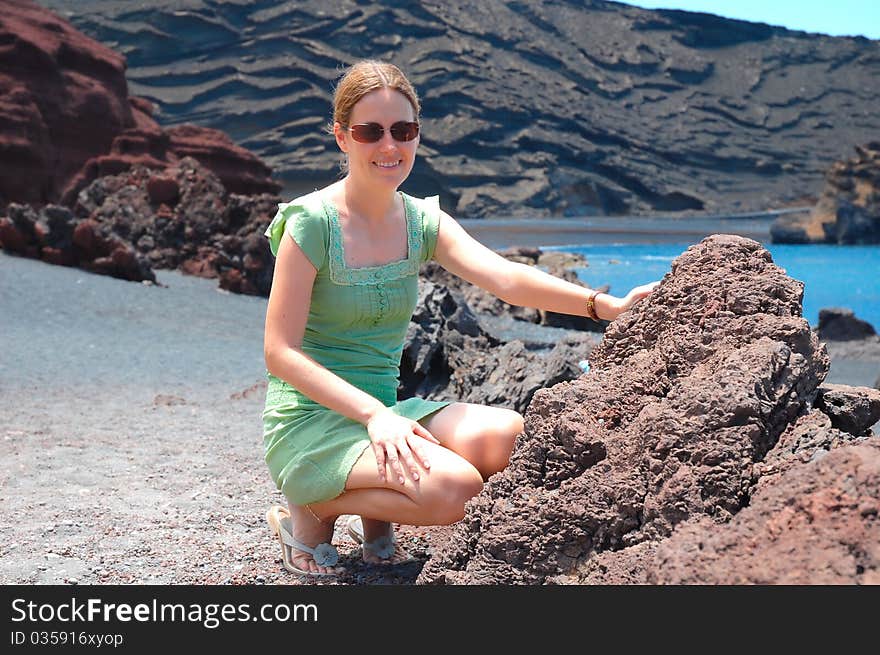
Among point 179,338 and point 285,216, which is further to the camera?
point 179,338

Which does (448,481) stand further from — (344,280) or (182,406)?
(182,406)

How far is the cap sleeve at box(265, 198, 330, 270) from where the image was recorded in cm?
263

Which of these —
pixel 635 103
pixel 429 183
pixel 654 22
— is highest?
pixel 654 22

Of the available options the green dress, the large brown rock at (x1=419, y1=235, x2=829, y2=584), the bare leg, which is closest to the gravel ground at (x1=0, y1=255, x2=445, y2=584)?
the bare leg

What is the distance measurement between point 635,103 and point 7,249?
6634 centimetres

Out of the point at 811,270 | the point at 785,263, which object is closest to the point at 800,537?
the point at 785,263

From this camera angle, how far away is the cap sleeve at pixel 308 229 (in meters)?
2.63

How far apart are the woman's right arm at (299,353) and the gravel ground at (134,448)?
56cm

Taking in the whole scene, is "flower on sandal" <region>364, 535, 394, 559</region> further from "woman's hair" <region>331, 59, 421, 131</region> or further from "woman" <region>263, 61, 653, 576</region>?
"woman's hair" <region>331, 59, 421, 131</region>

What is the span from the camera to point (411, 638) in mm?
1644

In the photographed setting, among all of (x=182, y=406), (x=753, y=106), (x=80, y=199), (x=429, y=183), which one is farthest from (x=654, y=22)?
(x=182, y=406)

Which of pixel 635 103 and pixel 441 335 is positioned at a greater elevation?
pixel 635 103

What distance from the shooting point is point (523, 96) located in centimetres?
6569

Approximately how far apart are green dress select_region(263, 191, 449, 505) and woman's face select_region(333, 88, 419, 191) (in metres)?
0.16
